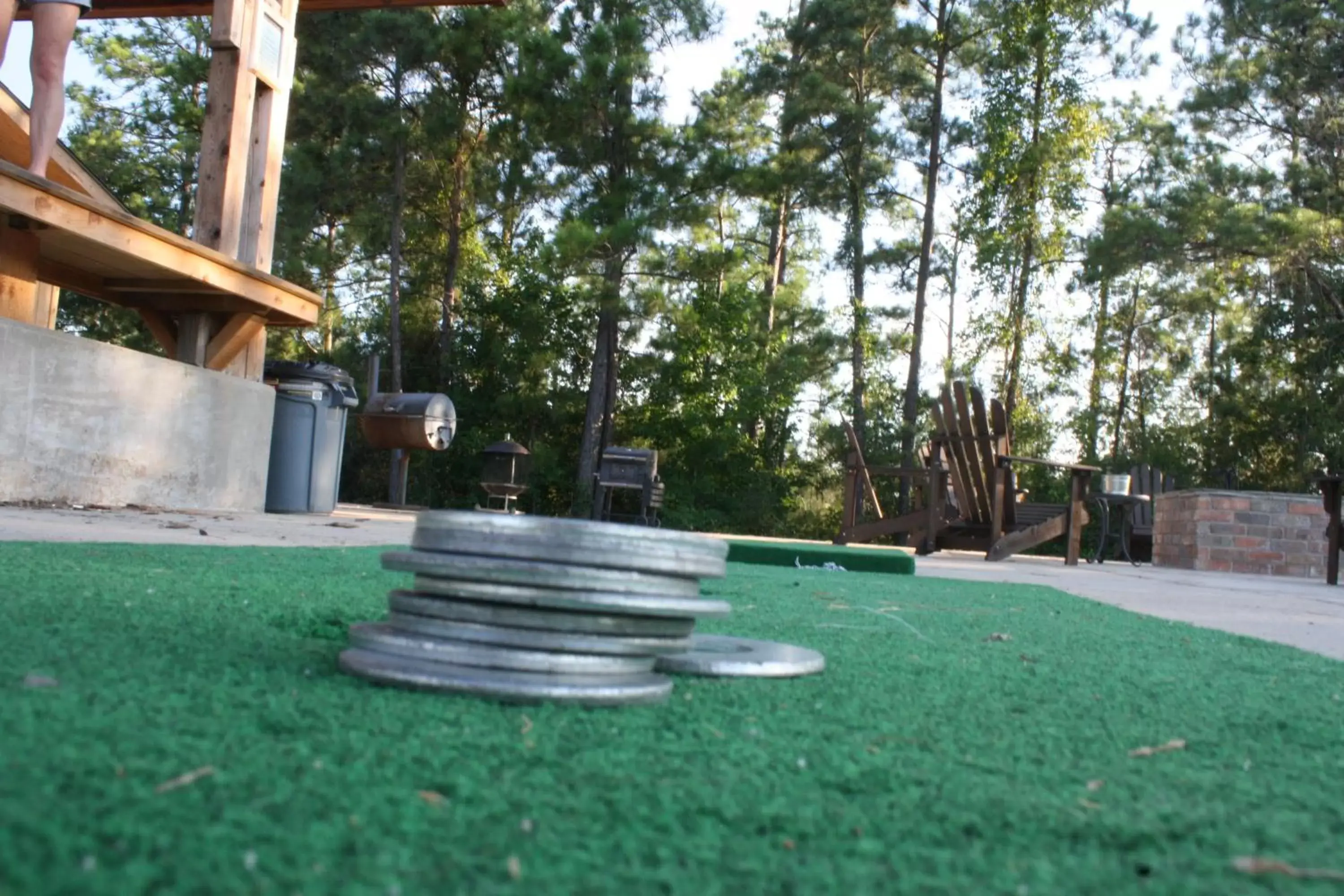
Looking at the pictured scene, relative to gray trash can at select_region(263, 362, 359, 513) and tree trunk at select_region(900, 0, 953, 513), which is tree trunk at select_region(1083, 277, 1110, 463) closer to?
tree trunk at select_region(900, 0, 953, 513)

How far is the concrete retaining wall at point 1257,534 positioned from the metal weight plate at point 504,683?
11.2 metres

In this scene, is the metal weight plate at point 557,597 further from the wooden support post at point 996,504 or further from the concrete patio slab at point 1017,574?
the wooden support post at point 996,504

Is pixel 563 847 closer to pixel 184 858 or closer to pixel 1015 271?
pixel 184 858

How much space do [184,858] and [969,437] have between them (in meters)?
9.09

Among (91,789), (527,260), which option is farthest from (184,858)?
(527,260)

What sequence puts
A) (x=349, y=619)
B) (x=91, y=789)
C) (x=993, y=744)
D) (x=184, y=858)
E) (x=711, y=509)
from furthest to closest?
(x=711, y=509), (x=349, y=619), (x=993, y=744), (x=91, y=789), (x=184, y=858)

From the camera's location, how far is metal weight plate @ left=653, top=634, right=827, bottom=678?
5.95ft

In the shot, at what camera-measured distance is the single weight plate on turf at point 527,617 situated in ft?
4.96

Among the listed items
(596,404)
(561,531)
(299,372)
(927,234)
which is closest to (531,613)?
(561,531)

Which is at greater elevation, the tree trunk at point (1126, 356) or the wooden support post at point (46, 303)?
the tree trunk at point (1126, 356)

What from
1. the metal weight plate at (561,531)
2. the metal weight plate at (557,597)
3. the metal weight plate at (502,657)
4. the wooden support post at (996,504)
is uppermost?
the wooden support post at (996,504)

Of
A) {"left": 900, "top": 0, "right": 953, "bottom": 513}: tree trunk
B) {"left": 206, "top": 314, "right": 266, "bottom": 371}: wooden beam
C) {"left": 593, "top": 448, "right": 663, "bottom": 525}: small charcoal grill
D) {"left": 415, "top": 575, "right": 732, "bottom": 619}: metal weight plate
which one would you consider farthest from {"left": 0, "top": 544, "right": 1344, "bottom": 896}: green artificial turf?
{"left": 900, "top": 0, "right": 953, "bottom": 513}: tree trunk

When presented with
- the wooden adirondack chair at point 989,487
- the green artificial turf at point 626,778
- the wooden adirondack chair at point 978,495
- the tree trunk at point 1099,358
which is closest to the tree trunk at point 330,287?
the wooden adirondack chair at point 978,495

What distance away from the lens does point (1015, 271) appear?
2406 cm
